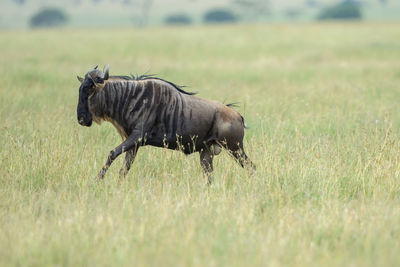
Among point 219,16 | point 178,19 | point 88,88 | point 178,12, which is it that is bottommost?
point 178,19

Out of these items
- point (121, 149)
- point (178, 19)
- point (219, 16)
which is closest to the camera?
point (121, 149)

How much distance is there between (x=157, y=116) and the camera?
20.9ft

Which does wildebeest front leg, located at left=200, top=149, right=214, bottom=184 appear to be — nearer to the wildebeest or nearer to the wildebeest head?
the wildebeest

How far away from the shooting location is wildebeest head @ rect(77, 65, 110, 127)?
611 centimetres

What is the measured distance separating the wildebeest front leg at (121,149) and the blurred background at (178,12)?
78.8 meters

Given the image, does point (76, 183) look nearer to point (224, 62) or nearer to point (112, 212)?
point (112, 212)

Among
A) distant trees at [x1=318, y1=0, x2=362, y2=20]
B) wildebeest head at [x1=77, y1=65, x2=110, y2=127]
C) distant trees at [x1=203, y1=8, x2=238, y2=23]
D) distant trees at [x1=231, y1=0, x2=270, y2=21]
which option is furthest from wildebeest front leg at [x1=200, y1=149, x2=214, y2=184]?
distant trees at [x1=203, y1=8, x2=238, y2=23]

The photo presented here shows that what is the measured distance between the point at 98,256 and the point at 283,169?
8.77ft

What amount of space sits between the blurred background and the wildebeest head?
78653mm

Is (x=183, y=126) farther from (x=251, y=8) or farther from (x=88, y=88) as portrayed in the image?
(x=251, y=8)

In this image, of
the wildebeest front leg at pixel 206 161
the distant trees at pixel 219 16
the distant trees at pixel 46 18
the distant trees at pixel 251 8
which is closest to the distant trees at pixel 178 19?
the distant trees at pixel 219 16

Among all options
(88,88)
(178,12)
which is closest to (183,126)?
(88,88)

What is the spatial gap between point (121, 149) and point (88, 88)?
2.43 feet

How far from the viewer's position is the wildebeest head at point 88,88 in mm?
6109
